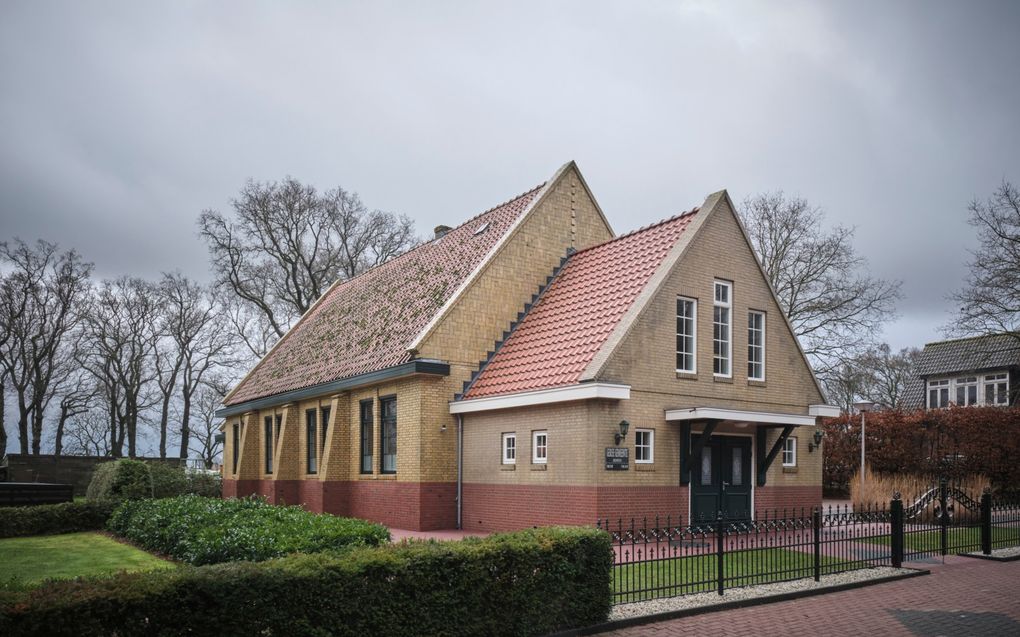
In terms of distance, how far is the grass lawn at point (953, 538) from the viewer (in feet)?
59.5

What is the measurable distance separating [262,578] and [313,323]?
91.6 feet

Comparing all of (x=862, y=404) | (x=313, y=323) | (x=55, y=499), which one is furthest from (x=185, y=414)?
(x=862, y=404)

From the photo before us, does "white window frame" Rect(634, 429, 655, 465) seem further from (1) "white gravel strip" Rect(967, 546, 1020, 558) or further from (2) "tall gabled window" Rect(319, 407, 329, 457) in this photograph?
(2) "tall gabled window" Rect(319, 407, 329, 457)

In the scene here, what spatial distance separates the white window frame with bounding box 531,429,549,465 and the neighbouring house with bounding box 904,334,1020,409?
3155 cm

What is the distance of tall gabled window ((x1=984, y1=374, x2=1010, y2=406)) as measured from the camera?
44.1 m

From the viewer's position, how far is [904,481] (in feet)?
88.7

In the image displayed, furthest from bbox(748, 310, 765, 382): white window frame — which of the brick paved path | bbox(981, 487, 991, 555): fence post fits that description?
the brick paved path

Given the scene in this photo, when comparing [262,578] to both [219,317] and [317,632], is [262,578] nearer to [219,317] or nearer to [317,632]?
[317,632]

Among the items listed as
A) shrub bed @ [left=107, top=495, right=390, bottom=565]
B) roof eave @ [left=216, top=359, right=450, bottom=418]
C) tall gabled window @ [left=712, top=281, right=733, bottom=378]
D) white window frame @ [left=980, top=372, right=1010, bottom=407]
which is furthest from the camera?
white window frame @ [left=980, top=372, right=1010, bottom=407]

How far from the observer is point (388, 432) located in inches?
944

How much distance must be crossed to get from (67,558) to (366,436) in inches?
353

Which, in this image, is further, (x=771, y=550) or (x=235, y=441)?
(x=235, y=441)

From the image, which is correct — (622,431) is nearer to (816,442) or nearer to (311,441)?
(816,442)

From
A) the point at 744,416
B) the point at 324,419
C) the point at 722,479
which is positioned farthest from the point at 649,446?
the point at 324,419
